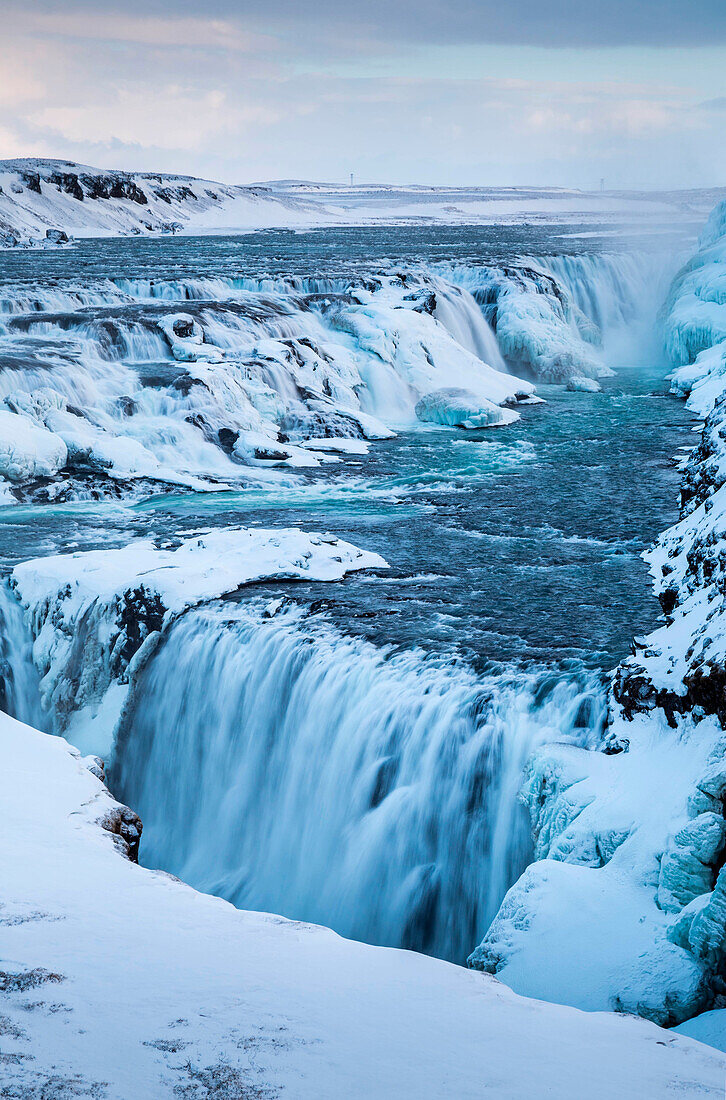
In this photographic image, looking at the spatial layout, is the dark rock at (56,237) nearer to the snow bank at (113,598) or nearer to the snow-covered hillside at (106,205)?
the snow-covered hillside at (106,205)

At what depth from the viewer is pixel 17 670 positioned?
10641 mm

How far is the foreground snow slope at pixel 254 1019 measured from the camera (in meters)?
3.79

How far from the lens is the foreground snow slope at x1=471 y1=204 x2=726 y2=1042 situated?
5250mm

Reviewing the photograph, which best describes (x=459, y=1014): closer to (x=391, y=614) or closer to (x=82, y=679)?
(x=391, y=614)

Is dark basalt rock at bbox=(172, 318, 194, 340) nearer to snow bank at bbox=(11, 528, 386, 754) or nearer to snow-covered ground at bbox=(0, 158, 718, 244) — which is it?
snow bank at bbox=(11, 528, 386, 754)

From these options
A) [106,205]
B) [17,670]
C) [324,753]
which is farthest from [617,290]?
[106,205]

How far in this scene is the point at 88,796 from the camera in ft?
23.3

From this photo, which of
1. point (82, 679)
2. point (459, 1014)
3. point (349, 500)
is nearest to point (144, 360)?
point (349, 500)

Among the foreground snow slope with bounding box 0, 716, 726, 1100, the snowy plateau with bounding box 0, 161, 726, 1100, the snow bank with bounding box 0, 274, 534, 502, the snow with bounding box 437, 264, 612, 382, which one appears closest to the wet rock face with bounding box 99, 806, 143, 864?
the snowy plateau with bounding box 0, 161, 726, 1100

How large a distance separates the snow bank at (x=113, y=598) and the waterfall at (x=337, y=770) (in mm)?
284

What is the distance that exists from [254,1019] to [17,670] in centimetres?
709

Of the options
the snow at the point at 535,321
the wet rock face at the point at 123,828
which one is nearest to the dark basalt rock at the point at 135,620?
the wet rock face at the point at 123,828

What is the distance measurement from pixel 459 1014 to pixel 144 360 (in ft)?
56.9

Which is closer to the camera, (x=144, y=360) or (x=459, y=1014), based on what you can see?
(x=459, y=1014)
